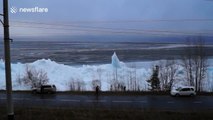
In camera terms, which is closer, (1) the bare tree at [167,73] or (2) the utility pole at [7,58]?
(2) the utility pole at [7,58]

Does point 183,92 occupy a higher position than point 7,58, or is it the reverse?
point 7,58

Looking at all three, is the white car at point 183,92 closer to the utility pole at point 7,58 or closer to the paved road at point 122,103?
the paved road at point 122,103

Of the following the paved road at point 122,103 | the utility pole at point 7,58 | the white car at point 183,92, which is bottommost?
the white car at point 183,92

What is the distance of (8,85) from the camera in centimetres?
1611

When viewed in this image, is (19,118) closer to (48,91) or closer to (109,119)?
(109,119)

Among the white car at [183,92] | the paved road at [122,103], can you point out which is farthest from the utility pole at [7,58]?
the white car at [183,92]

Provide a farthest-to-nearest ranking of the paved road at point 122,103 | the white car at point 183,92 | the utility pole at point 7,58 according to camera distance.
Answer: the white car at point 183,92 → the paved road at point 122,103 → the utility pole at point 7,58

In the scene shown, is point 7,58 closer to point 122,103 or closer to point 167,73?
point 122,103

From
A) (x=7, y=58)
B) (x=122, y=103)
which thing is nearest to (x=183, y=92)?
(x=122, y=103)

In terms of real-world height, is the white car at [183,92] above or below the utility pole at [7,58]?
below

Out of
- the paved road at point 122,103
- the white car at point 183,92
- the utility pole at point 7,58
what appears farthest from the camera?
the white car at point 183,92

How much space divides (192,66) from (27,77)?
34464mm

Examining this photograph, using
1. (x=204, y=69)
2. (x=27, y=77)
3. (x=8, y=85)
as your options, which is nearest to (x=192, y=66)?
(x=204, y=69)

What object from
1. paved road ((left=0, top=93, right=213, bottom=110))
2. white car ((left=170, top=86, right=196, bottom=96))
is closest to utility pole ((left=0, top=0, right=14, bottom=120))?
paved road ((left=0, top=93, right=213, bottom=110))
